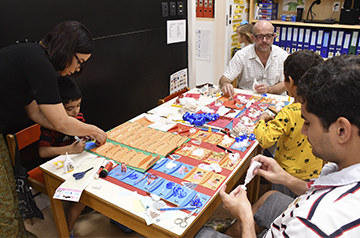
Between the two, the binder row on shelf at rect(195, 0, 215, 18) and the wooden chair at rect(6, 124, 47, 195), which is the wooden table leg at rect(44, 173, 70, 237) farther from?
the binder row on shelf at rect(195, 0, 215, 18)

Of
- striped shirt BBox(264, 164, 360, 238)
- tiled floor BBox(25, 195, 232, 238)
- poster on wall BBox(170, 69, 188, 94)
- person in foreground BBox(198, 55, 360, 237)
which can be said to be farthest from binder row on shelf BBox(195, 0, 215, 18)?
striped shirt BBox(264, 164, 360, 238)

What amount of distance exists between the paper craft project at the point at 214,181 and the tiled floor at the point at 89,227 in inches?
37.4

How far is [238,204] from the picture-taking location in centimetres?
121

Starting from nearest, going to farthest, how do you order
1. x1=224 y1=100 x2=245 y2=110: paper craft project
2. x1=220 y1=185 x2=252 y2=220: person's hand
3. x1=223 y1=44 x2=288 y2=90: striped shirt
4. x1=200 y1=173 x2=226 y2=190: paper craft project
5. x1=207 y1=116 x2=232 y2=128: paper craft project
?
x1=220 y1=185 x2=252 y2=220: person's hand, x1=200 y1=173 x2=226 y2=190: paper craft project, x1=207 y1=116 x2=232 y2=128: paper craft project, x1=224 y1=100 x2=245 y2=110: paper craft project, x1=223 y1=44 x2=288 y2=90: striped shirt

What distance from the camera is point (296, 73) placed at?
65.5 inches

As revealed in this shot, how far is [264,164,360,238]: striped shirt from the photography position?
0.71 meters

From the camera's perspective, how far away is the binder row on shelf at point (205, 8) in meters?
4.66

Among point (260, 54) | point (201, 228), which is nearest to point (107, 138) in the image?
point (201, 228)

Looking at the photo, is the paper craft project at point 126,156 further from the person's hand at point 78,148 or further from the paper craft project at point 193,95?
the paper craft project at point 193,95

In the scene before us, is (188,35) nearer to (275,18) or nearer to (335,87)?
(275,18)

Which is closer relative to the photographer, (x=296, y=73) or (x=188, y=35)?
(x=296, y=73)

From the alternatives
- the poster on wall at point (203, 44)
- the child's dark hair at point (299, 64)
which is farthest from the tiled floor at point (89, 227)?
the poster on wall at point (203, 44)

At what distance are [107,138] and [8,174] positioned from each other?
2.11 feet

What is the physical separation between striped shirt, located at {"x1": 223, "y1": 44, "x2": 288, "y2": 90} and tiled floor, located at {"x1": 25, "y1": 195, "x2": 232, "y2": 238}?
147 centimetres
